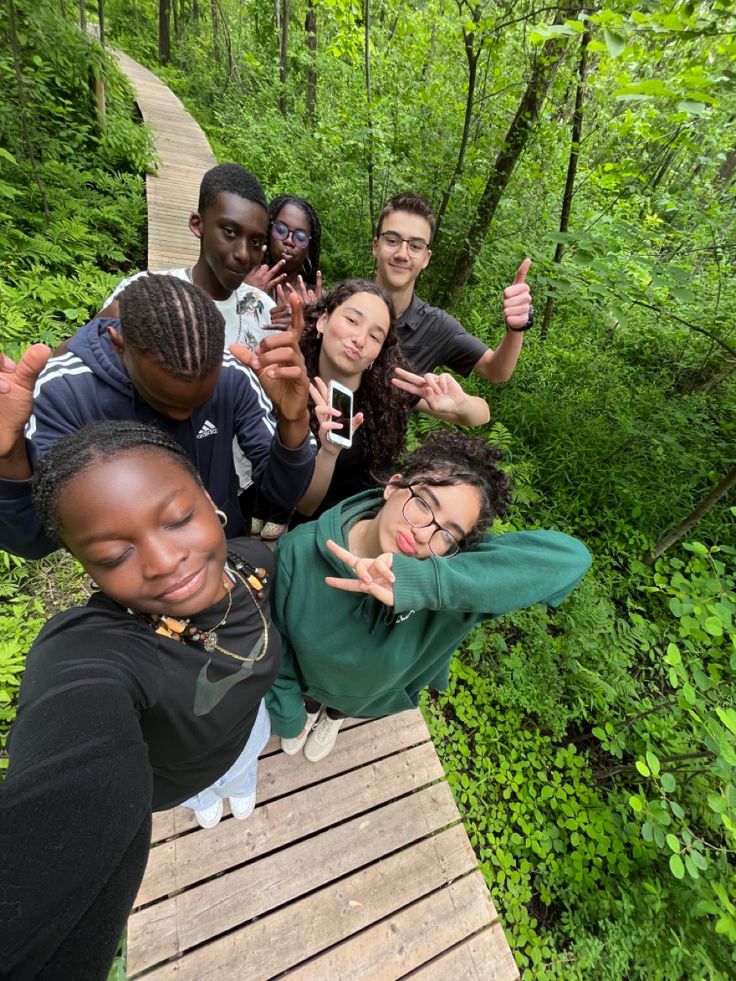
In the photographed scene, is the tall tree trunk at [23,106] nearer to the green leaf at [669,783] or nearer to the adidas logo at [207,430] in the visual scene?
the adidas logo at [207,430]

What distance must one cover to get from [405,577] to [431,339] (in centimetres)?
216

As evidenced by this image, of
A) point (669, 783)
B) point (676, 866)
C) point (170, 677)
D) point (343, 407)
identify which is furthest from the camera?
point (343, 407)

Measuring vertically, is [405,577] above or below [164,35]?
below

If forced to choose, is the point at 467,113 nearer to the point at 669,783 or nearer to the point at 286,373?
the point at 286,373

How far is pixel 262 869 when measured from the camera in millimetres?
2055

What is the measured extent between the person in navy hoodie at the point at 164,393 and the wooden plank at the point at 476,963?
230 centimetres

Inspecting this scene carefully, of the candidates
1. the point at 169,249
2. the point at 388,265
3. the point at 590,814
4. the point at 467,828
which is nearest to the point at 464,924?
the point at 467,828

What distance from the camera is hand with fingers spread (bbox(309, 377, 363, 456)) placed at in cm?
205

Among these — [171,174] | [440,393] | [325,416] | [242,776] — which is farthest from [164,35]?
[242,776]

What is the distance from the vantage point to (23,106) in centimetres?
469

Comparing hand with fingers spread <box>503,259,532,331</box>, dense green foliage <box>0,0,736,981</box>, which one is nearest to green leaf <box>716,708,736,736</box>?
dense green foliage <box>0,0,736,981</box>

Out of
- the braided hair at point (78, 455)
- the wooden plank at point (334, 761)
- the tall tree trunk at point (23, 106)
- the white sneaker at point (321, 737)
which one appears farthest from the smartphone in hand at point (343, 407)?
the tall tree trunk at point (23, 106)

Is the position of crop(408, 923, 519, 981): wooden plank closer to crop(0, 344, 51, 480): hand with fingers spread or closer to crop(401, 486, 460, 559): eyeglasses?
crop(401, 486, 460, 559): eyeglasses

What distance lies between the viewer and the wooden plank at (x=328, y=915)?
1.81 metres
